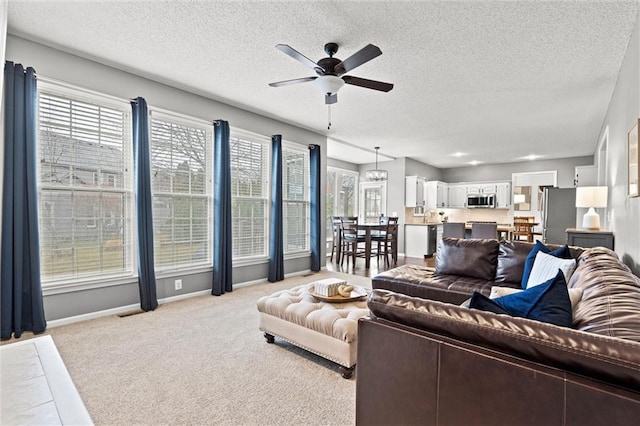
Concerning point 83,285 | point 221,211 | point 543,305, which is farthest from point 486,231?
point 83,285

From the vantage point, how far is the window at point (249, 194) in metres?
4.87

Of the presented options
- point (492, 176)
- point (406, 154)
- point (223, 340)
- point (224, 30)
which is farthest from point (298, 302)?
point (492, 176)

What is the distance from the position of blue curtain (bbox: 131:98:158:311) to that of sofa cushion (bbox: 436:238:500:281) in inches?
129

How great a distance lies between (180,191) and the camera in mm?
4195

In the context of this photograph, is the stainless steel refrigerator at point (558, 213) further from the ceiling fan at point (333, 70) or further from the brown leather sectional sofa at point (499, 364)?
the brown leather sectional sofa at point (499, 364)

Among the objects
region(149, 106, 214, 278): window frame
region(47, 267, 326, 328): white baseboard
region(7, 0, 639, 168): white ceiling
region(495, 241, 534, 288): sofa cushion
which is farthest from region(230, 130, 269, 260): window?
region(495, 241, 534, 288): sofa cushion

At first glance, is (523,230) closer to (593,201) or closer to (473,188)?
(473,188)

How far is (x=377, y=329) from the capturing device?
4.35 ft

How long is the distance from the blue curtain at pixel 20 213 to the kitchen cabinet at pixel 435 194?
8.83 m

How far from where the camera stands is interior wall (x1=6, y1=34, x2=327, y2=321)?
308cm

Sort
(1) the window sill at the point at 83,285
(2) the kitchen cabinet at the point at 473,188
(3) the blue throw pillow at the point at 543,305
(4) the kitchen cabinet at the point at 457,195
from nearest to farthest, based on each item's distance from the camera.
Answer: (3) the blue throw pillow at the point at 543,305, (1) the window sill at the point at 83,285, (2) the kitchen cabinet at the point at 473,188, (4) the kitchen cabinet at the point at 457,195

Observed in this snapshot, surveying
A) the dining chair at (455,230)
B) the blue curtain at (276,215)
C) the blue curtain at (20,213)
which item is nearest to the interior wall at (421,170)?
the dining chair at (455,230)

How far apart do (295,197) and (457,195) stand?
674 cm

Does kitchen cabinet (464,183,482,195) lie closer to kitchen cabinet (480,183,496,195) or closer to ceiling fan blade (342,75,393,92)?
kitchen cabinet (480,183,496,195)
